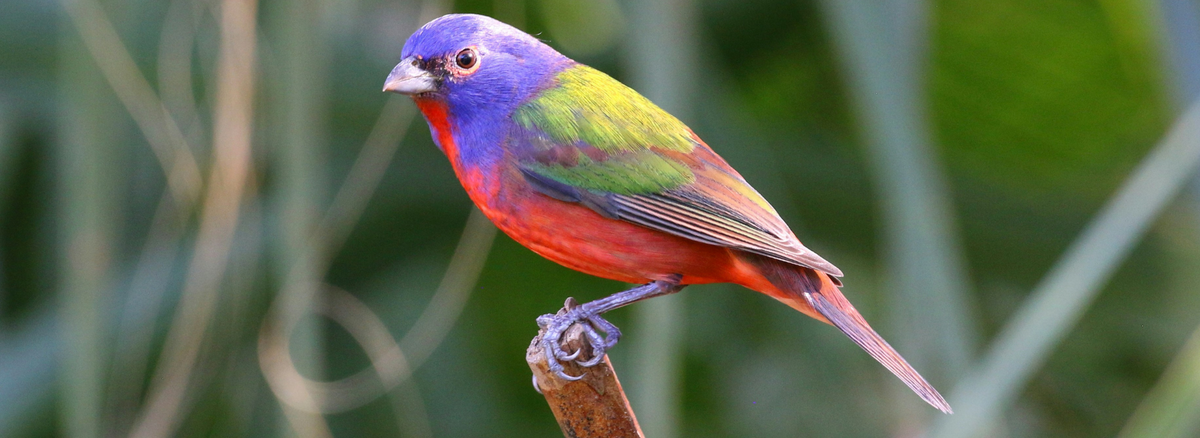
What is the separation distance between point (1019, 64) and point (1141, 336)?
1377 millimetres

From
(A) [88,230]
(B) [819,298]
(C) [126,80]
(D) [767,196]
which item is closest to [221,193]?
(C) [126,80]

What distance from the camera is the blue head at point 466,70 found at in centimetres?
182

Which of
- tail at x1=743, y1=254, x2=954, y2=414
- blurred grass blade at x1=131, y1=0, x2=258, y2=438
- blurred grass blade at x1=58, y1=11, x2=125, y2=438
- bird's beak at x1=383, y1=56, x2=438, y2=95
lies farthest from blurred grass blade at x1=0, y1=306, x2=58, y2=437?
tail at x1=743, y1=254, x2=954, y2=414

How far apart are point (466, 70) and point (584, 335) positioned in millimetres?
559

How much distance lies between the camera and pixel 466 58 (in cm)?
187

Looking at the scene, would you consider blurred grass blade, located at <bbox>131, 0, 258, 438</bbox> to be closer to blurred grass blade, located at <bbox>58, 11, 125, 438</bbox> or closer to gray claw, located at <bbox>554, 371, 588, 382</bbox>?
blurred grass blade, located at <bbox>58, 11, 125, 438</bbox>

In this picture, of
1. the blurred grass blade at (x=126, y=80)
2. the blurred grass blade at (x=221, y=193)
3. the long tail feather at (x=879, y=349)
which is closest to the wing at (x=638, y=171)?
the long tail feather at (x=879, y=349)

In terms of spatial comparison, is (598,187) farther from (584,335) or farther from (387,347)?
(387,347)

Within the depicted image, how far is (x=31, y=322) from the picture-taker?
4066 millimetres

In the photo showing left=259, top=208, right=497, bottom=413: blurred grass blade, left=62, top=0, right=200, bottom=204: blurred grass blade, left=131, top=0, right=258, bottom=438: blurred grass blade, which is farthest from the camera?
left=259, top=208, right=497, bottom=413: blurred grass blade

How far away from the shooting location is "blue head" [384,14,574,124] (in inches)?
71.6

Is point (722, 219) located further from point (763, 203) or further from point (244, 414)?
point (244, 414)

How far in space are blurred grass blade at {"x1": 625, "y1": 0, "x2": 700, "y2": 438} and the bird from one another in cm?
6

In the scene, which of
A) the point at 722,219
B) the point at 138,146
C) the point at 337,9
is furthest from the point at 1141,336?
the point at 138,146
